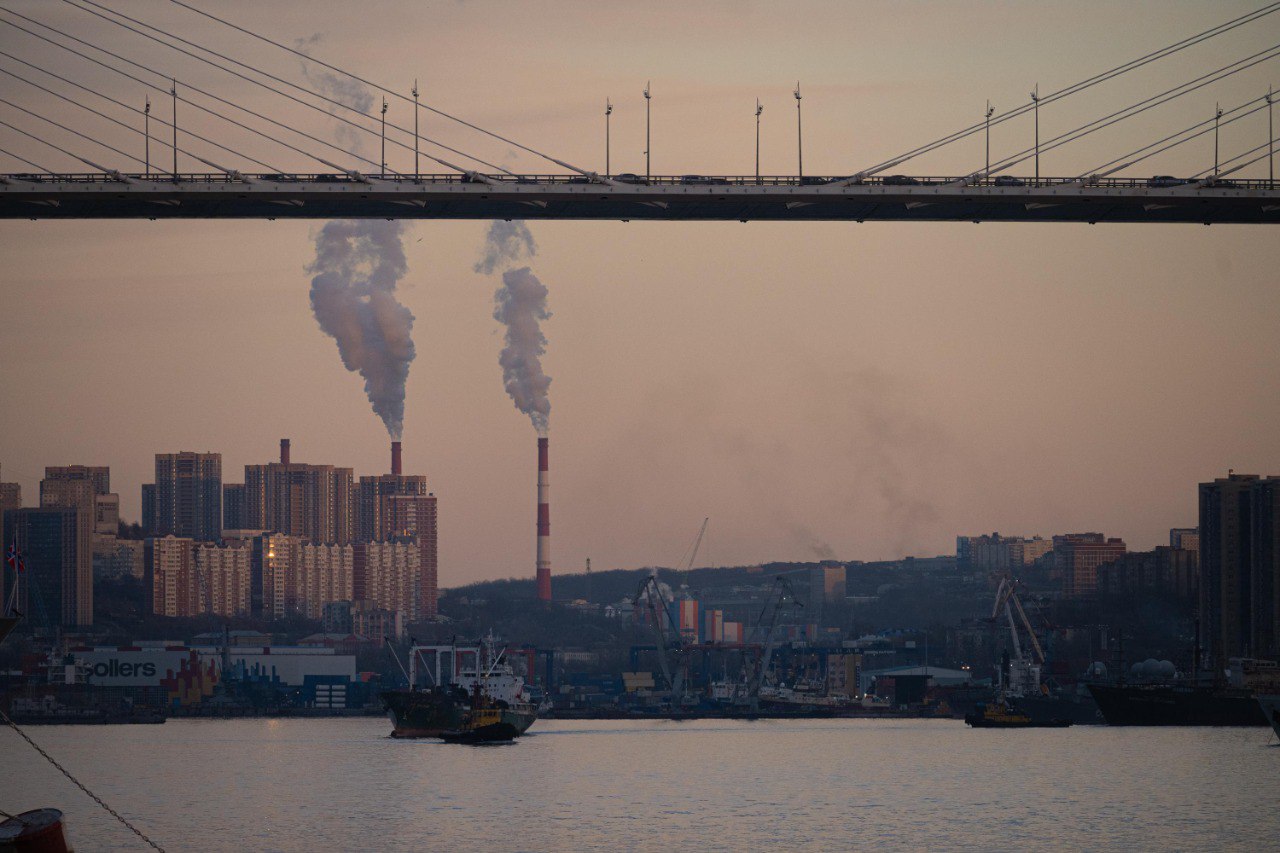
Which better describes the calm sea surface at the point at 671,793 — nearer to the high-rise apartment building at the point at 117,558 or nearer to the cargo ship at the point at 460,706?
the cargo ship at the point at 460,706

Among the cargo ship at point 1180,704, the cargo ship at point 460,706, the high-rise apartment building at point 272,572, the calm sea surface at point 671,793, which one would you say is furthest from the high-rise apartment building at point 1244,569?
the high-rise apartment building at point 272,572

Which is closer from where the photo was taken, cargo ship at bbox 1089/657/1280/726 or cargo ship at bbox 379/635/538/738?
cargo ship at bbox 379/635/538/738

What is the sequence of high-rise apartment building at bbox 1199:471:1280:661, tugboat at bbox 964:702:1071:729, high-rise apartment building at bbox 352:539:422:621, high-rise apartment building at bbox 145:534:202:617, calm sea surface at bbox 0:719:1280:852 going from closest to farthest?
1. calm sea surface at bbox 0:719:1280:852
2. tugboat at bbox 964:702:1071:729
3. high-rise apartment building at bbox 1199:471:1280:661
4. high-rise apartment building at bbox 145:534:202:617
5. high-rise apartment building at bbox 352:539:422:621

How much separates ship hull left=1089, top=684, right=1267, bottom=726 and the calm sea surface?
47.4ft

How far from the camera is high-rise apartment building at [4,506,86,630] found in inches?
6422

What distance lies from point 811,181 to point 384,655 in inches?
4935

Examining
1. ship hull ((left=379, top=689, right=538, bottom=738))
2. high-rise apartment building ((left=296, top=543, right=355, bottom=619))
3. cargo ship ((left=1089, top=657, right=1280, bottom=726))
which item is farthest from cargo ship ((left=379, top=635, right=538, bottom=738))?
high-rise apartment building ((left=296, top=543, right=355, bottom=619))

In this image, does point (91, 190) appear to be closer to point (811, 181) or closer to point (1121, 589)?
A: point (811, 181)

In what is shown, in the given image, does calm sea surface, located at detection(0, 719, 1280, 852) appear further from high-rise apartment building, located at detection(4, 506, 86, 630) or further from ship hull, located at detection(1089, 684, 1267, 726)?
high-rise apartment building, located at detection(4, 506, 86, 630)

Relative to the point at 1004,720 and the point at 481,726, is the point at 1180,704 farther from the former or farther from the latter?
the point at 481,726

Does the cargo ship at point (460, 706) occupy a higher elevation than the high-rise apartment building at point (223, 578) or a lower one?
lower

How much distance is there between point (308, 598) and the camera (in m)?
190

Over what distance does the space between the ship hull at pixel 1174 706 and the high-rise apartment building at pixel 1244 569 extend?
1693cm

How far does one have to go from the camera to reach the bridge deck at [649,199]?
44.2 meters
